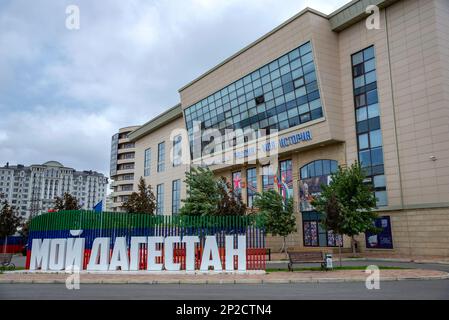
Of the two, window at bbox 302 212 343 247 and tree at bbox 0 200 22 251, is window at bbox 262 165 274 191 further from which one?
tree at bbox 0 200 22 251

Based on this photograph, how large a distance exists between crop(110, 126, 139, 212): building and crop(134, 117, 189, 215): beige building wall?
23.9 metres

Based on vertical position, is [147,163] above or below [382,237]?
above

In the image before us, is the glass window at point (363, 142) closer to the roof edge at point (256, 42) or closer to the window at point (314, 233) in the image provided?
the window at point (314, 233)

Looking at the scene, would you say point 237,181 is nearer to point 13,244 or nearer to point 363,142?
point 363,142

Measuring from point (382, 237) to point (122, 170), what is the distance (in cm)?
7452

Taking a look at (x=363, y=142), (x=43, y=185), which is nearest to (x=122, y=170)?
(x=363, y=142)

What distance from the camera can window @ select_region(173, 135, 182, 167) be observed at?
5731 centimetres

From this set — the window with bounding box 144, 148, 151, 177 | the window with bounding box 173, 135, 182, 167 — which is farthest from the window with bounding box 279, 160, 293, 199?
the window with bounding box 144, 148, 151, 177

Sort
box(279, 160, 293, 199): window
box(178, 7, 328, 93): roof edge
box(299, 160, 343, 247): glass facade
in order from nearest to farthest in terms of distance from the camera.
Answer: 1. box(178, 7, 328, 93): roof edge
2. box(299, 160, 343, 247): glass facade
3. box(279, 160, 293, 199): window

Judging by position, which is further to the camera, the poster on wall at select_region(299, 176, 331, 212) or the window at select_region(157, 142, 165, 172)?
the window at select_region(157, 142, 165, 172)

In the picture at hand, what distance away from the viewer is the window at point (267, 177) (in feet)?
133

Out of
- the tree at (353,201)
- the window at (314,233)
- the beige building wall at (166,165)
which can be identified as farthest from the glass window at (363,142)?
the beige building wall at (166,165)

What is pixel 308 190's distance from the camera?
3612 cm
